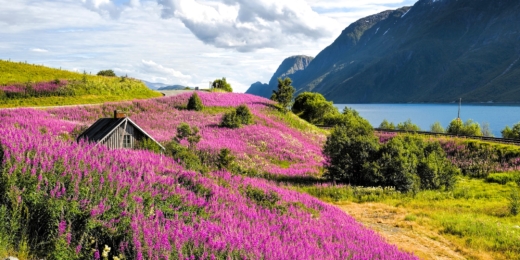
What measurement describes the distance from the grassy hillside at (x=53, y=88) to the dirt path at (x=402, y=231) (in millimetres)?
35170

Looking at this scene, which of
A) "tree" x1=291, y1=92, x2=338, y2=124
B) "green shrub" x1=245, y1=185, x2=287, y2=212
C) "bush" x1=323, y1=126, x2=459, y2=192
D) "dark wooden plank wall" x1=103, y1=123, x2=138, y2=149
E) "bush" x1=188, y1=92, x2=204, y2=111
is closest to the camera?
"green shrub" x1=245, y1=185, x2=287, y2=212

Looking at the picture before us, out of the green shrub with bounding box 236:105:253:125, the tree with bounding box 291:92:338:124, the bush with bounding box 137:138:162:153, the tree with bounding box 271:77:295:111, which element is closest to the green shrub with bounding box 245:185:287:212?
the bush with bounding box 137:138:162:153

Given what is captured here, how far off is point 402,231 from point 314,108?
72240 mm

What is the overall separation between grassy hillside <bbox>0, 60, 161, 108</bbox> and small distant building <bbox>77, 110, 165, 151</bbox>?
934 inches

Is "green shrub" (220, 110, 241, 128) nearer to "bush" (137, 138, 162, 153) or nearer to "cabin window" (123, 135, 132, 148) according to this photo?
"bush" (137, 138, 162, 153)

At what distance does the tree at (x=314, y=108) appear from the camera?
8962 centimetres

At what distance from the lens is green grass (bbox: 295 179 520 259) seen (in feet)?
58.5

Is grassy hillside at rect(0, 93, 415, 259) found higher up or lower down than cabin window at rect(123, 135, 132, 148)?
lower down

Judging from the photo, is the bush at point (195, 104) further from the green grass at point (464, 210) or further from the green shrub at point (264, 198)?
the green shrub at point (264, 198)

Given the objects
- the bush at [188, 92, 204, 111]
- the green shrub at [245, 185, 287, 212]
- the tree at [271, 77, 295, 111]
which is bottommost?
the green shrub at [245, 185, 287, 212]

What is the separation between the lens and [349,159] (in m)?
32.6

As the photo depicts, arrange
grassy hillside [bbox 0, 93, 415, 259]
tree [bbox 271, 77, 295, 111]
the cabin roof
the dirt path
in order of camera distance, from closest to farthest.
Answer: grassy hillside [bbox 0, 93, 415, 259]
the dirt path
the cabin roof
tree [bbox 271, 77, 295, 111]

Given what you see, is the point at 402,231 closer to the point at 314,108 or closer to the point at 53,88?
the point at 53,88

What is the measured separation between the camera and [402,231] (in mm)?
19547
